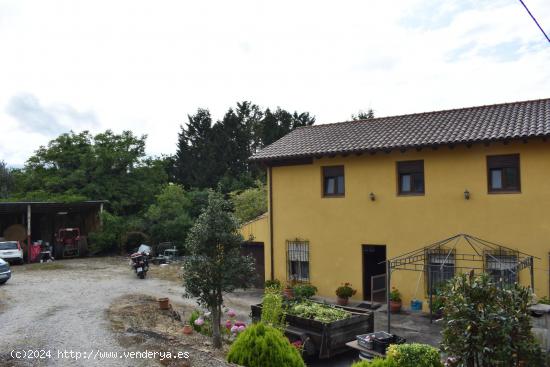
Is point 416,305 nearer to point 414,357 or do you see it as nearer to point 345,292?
point 345,292

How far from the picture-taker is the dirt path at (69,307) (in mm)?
8508

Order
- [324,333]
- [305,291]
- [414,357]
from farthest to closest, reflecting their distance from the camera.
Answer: [305,291] → [324,333] → [414,357]

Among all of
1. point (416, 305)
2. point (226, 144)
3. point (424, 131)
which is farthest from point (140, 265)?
point (226, 144)

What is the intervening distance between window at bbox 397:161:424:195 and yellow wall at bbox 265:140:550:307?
0.71ft

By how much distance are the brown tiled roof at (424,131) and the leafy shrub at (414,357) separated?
769 centimetres

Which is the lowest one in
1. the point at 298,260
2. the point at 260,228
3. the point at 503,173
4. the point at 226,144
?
the point at 298,260

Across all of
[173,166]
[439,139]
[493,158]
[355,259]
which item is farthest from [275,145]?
[173,166]

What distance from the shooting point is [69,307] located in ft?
42.3

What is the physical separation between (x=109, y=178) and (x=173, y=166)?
15781 millimetres

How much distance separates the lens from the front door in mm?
15820

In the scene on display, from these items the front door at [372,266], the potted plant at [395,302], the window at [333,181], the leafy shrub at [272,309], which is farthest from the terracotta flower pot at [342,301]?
the leafy shrub at [272,309]

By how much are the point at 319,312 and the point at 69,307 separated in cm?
729

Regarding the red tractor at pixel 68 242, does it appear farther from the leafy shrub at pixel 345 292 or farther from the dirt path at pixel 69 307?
the leafy shrub at pixel 345 292

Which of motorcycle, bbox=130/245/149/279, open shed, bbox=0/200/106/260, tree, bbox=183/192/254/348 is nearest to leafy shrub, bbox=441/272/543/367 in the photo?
tree, bbox=183/192/254/348
